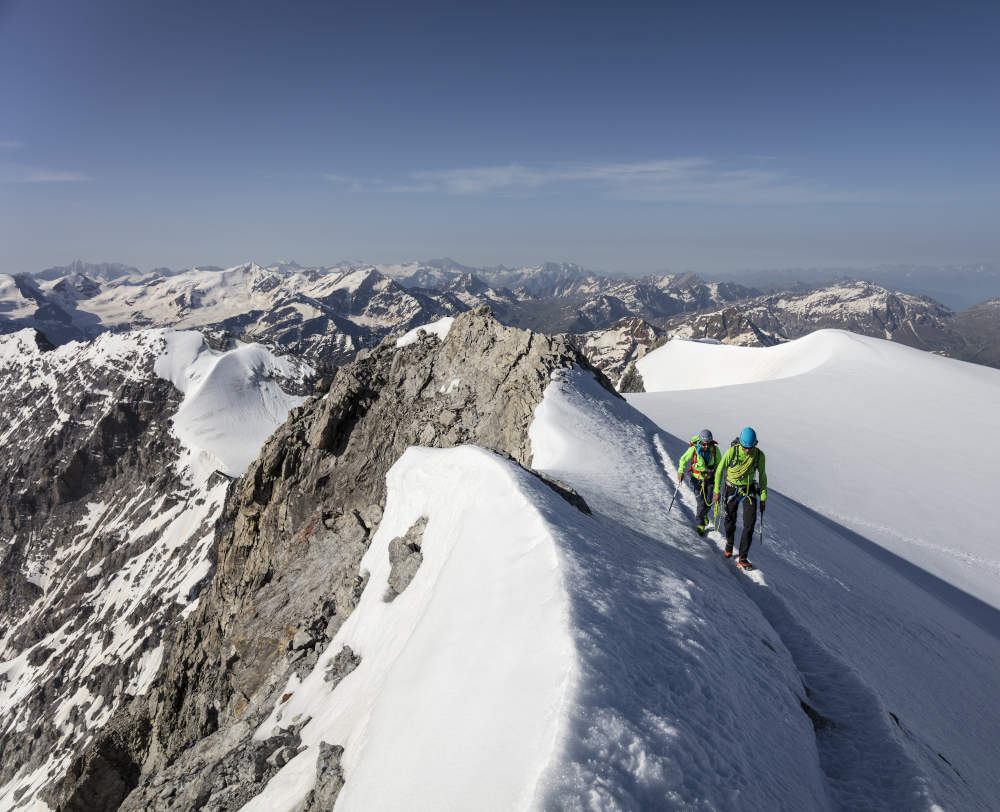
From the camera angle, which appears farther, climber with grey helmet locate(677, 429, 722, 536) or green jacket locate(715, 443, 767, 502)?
climber with grey helmet locate(677, 429, 722, 536)

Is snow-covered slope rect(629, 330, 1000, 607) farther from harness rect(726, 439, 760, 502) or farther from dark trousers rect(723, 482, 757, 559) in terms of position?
harness rect(726, 439, 760, 502)

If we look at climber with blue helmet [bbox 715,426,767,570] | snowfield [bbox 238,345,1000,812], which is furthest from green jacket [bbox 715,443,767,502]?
snowfield [bbox 238,345,1000,812]

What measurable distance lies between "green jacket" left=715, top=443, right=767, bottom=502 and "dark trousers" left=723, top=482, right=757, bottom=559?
0.70 feet

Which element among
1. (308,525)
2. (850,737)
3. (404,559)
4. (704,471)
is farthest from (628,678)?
(308,525)

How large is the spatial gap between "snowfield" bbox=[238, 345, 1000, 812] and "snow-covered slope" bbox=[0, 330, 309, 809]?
60.1 m

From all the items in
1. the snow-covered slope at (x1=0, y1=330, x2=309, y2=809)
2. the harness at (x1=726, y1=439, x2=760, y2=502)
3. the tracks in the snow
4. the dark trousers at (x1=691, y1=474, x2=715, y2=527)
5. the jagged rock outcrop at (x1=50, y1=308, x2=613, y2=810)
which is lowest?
the snow-covered slope at (x1=0, y1=330, x2=309, y2=809)

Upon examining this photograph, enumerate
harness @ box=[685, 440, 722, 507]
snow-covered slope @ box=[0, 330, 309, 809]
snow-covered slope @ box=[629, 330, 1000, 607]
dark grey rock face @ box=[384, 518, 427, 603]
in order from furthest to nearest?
snow-covered slope @ box=[0, 330, 309, 809] < snow-covered slope @ box=[629, 330, 1000, 607] < harness @ box=[685, 440, 722, 507] < dark grey rock face @ box=[384, 518, 427, 603]

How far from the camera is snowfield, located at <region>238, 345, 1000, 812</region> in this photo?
4.93 m

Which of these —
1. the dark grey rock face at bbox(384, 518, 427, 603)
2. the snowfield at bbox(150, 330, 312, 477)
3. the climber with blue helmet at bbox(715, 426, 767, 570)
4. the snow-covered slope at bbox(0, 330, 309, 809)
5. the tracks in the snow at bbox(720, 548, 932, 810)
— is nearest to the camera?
the tracks in the snow at bbox(720, 548, 932, 810)

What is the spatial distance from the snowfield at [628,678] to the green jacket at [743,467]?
1942 millimetres

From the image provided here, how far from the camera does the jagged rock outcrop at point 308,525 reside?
15.2 meters

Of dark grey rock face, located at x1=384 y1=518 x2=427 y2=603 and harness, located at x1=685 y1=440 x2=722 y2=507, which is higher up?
harness, located at x1=685 y1=440 x2=722 y2=507

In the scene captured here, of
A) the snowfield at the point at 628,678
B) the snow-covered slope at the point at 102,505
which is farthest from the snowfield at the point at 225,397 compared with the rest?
the snowfield at the point at 628,678

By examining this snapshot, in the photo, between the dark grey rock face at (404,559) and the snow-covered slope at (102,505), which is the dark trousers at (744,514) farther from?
the snow-covered slope at (102,505)
